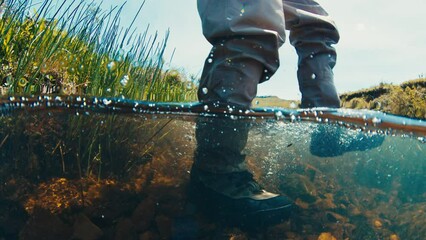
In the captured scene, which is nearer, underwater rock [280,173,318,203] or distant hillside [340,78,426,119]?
underwater rock [280,173,318,203]

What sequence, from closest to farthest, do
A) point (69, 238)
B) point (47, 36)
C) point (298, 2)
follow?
point (69, 238), point (47, 36), point (298, 2)

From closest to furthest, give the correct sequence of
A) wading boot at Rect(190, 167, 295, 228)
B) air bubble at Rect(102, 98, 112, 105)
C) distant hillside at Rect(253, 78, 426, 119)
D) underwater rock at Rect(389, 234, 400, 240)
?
wading boot at Rect(190, 167, 295, 228)
air bubble at Rect(102, 98, 112, 105)
underwater rock at Rect(389, 234, 400, 240)
distant hillside at Rect(253, 78, 426, 119)

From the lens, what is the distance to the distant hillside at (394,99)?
5.86 m

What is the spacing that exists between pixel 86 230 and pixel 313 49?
75.1 inches

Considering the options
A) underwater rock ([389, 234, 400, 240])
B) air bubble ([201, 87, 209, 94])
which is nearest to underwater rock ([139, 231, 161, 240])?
air bubble ([201, 87, 209, 94])

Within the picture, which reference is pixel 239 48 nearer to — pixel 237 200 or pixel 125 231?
pixel 237 200

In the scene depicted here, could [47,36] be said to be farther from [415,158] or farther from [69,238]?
[415,158]

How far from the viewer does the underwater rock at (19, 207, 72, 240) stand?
1496 millimetres

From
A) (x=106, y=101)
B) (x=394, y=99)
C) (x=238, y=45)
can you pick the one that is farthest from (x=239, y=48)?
(x=394, y=99)

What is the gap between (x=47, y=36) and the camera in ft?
8.71

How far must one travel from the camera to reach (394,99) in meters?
6.43

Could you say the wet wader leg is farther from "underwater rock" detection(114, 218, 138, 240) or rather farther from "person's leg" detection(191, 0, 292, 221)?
"underwater rock" detection(114, 218, 138, 240)

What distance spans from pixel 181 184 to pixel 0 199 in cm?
61

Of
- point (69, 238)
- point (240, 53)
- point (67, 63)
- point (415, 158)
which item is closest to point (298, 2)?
point (240, 53)
